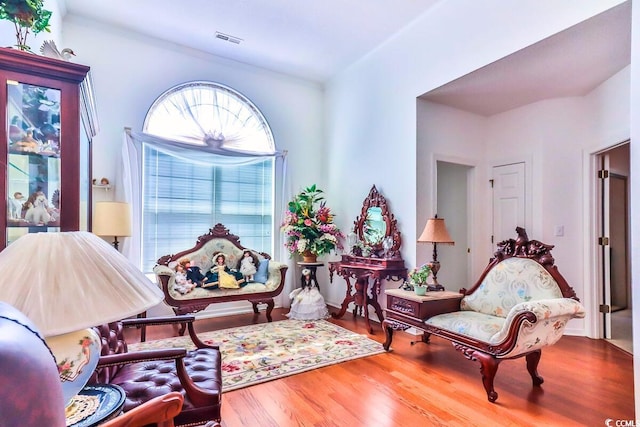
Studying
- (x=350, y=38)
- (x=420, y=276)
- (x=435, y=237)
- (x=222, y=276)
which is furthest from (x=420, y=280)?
(x=350, y=38)

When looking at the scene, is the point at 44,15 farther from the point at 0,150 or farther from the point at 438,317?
the point at 438,317

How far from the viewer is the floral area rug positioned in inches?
108

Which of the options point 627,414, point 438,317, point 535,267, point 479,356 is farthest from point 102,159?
point 627,414

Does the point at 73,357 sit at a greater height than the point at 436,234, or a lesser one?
lesser

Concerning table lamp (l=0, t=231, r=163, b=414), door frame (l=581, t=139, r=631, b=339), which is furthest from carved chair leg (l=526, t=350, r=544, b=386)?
table lamp (l=0, t=231, r=163, b=414)

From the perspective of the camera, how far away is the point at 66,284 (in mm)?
937

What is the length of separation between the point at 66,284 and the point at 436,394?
236 cm

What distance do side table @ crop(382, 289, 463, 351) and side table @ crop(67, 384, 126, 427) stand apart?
90.2 inches

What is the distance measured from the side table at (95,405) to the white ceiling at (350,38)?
3.65m

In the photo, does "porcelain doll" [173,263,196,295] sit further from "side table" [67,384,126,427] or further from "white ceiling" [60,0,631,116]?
"white ceiling" [60,0,631,116]

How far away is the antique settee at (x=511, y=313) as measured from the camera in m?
2.28

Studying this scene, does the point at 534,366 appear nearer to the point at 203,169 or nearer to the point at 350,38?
the point at 350,38

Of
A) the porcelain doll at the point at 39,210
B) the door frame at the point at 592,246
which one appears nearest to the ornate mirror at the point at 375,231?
the door frame at the point at 592,246

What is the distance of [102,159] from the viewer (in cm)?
404
